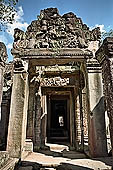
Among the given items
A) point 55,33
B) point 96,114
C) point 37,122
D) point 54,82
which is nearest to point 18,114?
point 96,114

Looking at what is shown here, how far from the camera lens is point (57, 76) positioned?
838cm

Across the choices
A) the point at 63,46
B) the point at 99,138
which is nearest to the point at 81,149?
the point at 99,138

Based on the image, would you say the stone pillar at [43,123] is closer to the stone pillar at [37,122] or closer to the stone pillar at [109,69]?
the stone pillar at [37,122]

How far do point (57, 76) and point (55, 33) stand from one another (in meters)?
2.87

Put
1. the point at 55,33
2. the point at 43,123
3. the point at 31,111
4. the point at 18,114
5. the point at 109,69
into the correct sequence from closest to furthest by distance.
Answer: the point at 109,69 → the point at 18,114 → the point at 55,33 → the point at 31,111 → the point at 43,123

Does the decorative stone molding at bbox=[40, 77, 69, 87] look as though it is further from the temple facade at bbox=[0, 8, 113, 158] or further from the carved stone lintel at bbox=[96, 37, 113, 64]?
the carved stone lintel at bbox=[96, 37, 113, 64]

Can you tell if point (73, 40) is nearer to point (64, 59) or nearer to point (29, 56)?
point (64, 59)

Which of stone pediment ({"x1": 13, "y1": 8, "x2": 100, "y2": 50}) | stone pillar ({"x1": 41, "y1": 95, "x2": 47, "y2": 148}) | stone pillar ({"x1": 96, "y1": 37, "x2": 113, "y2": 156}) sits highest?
stone pediment ({"x1": 13, "y1": 8, "x2": 100, "y2": 50})

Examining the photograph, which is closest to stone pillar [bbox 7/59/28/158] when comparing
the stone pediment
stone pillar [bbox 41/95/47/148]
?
the stone pediment

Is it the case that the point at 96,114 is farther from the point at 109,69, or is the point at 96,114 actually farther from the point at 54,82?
the point at 54,82

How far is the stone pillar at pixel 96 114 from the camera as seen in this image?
16.0 ft

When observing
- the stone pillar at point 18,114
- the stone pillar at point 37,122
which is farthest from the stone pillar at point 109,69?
the stone pillar at point 37,122

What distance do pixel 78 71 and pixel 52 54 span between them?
8.55 feet

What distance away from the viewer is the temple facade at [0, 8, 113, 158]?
4.89m
